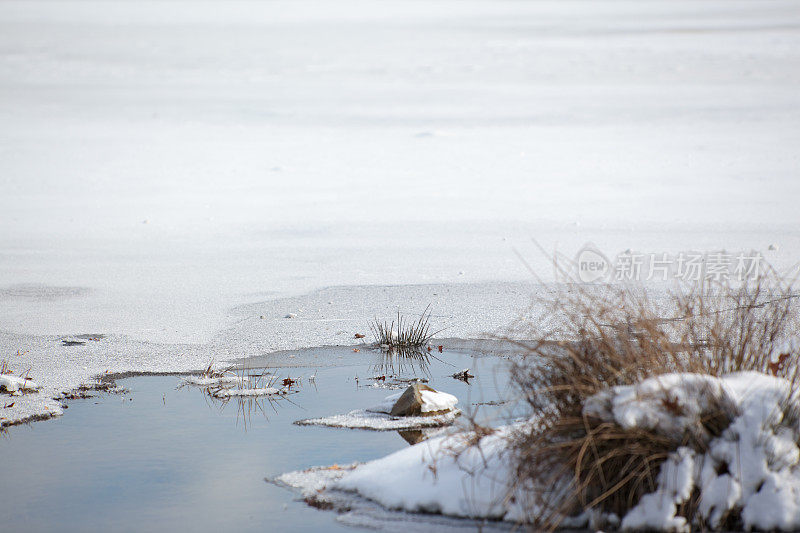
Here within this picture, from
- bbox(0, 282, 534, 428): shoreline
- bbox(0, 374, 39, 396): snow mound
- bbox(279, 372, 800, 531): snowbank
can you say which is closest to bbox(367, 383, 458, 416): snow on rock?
bbox(0, 282, 534, 428): shoreline

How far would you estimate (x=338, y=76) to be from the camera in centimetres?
2017

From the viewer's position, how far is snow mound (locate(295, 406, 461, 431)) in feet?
15.4

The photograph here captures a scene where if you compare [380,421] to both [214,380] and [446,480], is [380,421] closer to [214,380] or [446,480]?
[446,480]

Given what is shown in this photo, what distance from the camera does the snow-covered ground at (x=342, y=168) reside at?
24.3ft

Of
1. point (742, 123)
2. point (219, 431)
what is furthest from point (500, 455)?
point (742, 123)

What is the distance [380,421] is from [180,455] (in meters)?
0.96

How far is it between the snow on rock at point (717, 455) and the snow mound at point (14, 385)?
3163 mm

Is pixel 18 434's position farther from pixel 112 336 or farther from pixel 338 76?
pixel 338 76

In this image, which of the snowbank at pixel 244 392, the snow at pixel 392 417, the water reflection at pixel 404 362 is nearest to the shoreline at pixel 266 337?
the water reflection at pixel 404 362

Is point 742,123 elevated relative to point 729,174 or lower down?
elevated

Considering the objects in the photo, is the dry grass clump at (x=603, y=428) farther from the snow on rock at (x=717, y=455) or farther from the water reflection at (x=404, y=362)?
the water reflection at (x=404, y=362)

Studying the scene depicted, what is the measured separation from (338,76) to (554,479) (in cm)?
1750

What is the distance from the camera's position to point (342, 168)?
13.5m

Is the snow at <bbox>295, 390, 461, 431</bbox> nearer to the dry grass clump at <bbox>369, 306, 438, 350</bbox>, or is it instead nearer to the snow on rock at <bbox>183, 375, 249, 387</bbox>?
the snow on rock at <bbox>183, 375, 249, 387</bbox>
